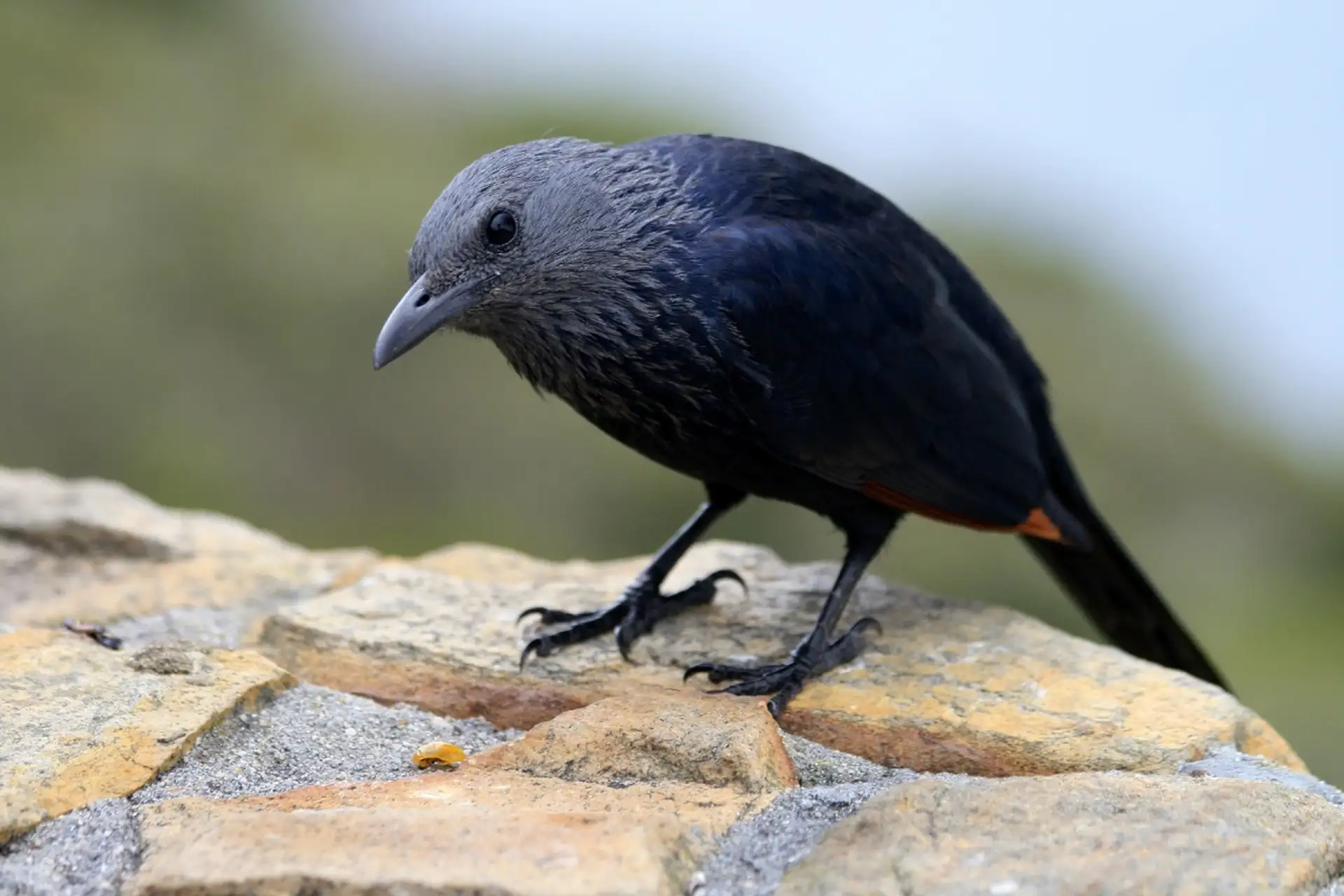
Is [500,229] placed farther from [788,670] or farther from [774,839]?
[774,839]

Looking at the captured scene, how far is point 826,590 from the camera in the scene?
4.02 metres

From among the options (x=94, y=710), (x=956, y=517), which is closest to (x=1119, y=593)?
(x=956, y=517)

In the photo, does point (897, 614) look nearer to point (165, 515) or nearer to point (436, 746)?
point (436, 746)

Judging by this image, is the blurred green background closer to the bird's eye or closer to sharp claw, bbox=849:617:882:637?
sharp claw, bbox=849:617:882:637

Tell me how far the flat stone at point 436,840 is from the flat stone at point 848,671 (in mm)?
717

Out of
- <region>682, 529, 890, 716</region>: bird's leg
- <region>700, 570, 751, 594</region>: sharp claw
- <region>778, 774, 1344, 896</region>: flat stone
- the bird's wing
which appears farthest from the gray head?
<region>778, 774, 1344, 896</region>: flat stone

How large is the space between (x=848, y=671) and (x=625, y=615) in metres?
0.67

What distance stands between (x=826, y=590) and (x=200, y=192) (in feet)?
16.5

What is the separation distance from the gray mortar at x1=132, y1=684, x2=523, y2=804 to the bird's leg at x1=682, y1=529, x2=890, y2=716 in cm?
58

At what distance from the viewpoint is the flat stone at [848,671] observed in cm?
292

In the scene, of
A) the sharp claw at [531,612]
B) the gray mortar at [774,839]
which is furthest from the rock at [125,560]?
the gray mortar at [774,839]

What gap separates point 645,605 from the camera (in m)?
3.75

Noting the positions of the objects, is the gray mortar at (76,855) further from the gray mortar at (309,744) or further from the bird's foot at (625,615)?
the bird's foot at (625,615)

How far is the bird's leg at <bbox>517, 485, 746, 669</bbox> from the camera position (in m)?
3.52
